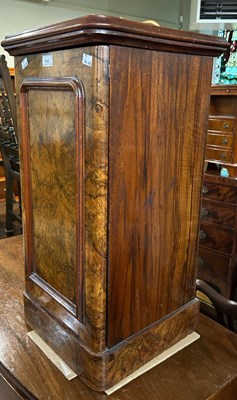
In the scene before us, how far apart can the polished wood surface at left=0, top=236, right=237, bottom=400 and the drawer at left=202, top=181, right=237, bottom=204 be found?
122cm

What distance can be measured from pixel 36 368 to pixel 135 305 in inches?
9.1

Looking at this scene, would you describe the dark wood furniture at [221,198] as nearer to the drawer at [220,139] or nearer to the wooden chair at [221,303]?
the drawer at [220,139]

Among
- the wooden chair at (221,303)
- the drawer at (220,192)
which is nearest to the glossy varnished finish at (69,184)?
the wooden chair at (221,303)

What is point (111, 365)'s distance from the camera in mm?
629

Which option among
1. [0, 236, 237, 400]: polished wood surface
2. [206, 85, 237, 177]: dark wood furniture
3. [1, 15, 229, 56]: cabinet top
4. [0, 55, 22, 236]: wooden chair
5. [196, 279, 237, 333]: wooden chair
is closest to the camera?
[1, 15, 229, 56]: cabinet top

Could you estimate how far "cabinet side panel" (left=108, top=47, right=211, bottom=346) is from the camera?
Result: 0.56 m

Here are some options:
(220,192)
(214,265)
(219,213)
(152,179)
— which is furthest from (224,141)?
(152,179)

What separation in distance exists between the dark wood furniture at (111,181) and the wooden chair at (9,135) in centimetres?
147

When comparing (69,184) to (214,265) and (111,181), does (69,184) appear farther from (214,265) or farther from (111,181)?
(214,265)

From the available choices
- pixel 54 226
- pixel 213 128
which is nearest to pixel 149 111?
pixel 54 226

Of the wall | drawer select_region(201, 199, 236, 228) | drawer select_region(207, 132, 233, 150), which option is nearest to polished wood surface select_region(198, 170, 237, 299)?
drawer select_region(201, 199, 236, 228)

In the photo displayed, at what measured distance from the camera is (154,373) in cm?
68

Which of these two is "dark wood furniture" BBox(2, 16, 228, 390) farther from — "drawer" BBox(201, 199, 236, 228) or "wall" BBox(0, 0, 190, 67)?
"wall" BBox(0, 0, 190, 67)

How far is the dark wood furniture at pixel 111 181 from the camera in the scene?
53 centimetres
